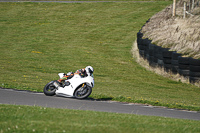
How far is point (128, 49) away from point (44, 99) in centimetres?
1810

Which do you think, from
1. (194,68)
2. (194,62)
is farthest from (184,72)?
(194,62)

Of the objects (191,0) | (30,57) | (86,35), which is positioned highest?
(191,0)

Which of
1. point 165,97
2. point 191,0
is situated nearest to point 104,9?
point 191,0

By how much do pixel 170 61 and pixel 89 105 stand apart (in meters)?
9.69

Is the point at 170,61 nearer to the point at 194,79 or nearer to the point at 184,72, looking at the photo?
the point at 184,72

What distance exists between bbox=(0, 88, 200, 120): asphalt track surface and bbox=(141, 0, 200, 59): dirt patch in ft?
24.5

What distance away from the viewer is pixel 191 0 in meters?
30.0

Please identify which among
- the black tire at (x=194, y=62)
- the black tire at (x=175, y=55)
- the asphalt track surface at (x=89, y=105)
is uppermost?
the black tire at (x=175, y=55)

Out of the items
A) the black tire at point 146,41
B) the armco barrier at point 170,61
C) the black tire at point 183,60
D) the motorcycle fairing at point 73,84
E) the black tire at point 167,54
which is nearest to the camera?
the motorcycle fairing at point 73,84

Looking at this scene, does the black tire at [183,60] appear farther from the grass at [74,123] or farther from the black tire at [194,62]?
the grass at [74,123]

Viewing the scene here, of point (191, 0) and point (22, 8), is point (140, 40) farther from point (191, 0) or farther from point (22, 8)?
point (22, 8)

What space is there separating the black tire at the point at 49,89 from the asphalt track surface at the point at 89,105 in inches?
10.6

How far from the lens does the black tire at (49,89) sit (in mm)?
12719

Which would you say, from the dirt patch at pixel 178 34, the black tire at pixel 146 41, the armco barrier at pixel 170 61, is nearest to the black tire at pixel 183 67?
the armco barrier at pixel 170 61
